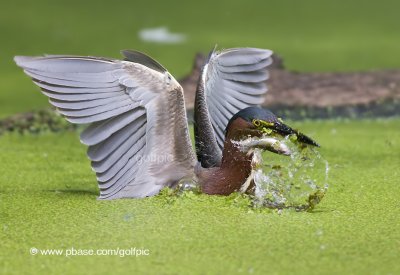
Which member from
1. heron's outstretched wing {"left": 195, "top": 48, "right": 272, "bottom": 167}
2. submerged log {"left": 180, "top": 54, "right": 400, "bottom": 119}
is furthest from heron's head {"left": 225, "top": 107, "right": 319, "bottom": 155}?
submerged log {"left": 180, "top": 54, "right": 400, "bottom": 119}

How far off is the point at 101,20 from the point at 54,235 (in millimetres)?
4596

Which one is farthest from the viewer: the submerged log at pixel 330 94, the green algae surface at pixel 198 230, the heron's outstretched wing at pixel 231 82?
the submerged log at pixel 330 94

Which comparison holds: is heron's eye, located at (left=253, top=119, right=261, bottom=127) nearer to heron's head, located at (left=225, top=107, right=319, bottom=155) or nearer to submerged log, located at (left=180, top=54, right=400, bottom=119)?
heron's head, located at (left=225, top=107, right=319, bottom=155)

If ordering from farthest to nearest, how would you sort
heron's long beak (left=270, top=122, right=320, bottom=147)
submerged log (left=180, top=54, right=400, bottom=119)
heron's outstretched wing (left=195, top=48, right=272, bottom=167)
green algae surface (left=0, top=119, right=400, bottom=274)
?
1. submerged log (left=180, top=54, right=400, bottom=119)
2. heron's outstretched wing (left=195, top=48, right=272, bottom=167)
3. heron's long beak (left=270, top=122, right=320, bottom=147)
4. green algae surface (left=0, top=119, right=400, bottom=274)

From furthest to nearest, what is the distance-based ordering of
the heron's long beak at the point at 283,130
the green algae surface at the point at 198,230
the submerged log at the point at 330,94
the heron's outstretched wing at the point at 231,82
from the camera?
the submerged log at the point at 330,94 < the heron's outstretched wing at the point at 231,82 < the heron's long beak at the point at 283,130 < the green algae surface at the point at 198,230

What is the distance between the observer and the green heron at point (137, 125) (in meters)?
3.31

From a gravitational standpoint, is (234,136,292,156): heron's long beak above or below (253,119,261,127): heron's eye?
below

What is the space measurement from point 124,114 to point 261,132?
51 centimetres

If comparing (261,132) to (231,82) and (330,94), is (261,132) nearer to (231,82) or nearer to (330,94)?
(231,82)

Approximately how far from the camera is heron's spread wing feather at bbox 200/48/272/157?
400 cm

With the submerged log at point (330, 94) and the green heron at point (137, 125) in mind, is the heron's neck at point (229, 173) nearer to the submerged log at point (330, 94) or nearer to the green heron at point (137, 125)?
the green heron at point (137, 125)

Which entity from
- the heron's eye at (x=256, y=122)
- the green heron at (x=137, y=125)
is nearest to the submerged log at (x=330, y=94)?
the green heron at (x=137, y=125)

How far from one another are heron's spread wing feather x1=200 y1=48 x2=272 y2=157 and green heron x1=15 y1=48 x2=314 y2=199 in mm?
585

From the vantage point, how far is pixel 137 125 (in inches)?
134
